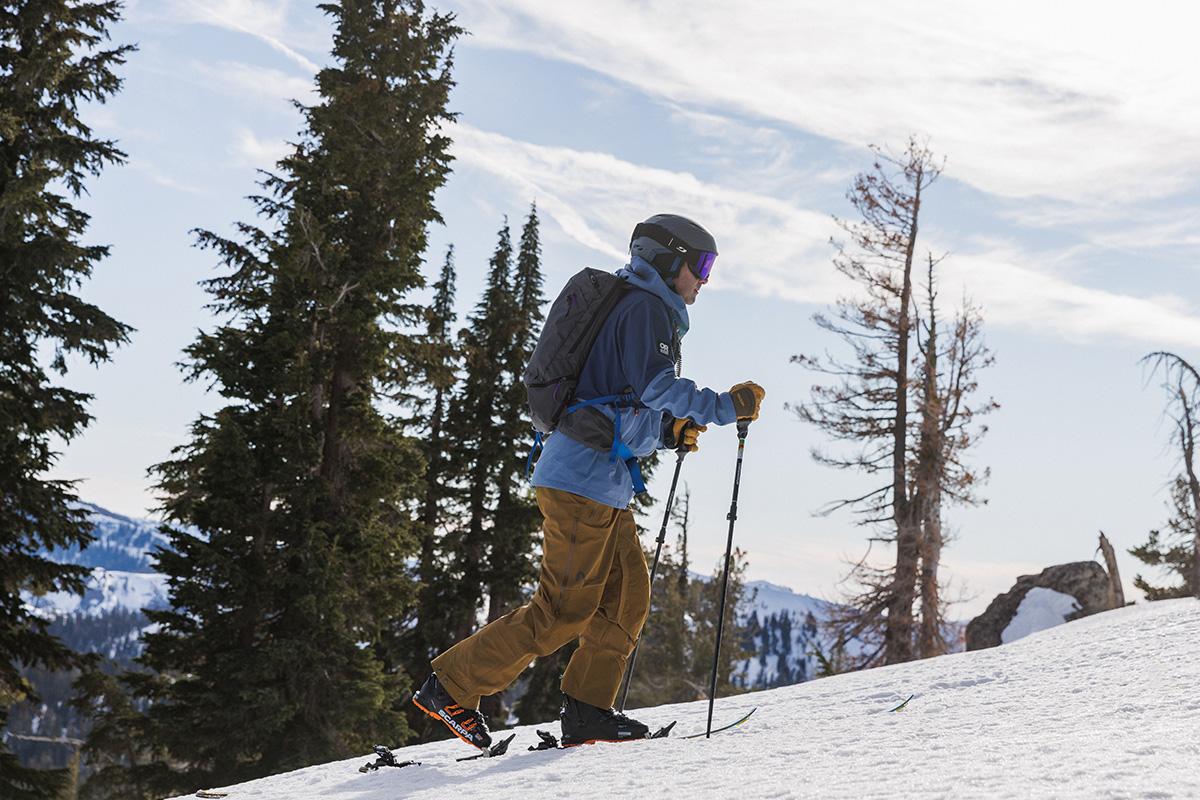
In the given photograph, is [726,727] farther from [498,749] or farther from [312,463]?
[312,463]

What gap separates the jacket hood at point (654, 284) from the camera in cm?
→ 382

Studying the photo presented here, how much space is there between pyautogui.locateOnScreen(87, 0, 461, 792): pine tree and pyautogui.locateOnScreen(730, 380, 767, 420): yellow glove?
39.5 feet

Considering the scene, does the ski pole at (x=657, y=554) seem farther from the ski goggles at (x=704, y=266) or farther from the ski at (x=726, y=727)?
the ski goggles at (x=704, y=266)

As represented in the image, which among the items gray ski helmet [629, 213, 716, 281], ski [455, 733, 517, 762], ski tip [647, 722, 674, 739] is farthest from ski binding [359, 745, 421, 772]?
gray ski helmet [629, 213, 716, 281]

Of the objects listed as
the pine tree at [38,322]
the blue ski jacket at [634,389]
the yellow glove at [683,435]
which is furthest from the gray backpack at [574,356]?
the pine tree at [38,322]

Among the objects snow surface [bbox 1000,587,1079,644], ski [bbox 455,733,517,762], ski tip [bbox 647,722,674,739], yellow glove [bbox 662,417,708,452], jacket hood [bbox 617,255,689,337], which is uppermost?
jacket hood [bbox 617,255,689,337]

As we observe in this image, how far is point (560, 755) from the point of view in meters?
3.64

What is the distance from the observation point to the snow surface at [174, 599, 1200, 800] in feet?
7.68

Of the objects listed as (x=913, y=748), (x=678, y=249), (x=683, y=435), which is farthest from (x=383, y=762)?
(x=678, y=249)

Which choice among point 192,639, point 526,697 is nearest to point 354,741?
point 192,639

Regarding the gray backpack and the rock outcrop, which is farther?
the rock outcrop

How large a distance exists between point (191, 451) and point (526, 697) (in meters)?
11.7

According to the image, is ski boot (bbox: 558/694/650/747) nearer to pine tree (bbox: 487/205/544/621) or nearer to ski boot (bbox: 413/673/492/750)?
ski boot (bbox: 413/673/492/750)

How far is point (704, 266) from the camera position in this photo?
399 cm
